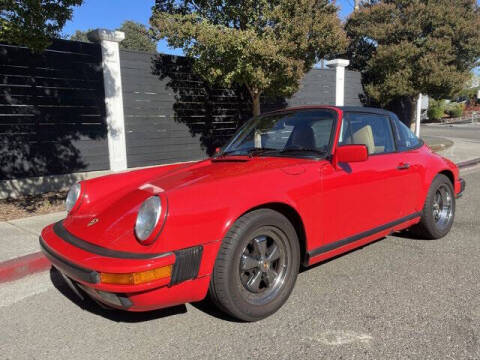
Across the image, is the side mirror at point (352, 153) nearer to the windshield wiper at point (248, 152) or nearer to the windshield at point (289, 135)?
the windshield at point (289, 135)

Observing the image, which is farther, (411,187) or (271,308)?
(411,187)

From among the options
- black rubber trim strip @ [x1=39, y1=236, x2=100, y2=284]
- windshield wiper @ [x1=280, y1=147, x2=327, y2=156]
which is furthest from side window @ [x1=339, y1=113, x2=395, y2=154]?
black rubber trim strip @ [x1=39, y1=236, x2=100, y2=284]

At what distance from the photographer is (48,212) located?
5.81 meters

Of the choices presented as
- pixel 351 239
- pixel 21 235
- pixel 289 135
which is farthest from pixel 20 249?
pixel 351 239

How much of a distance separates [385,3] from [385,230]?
500 inches

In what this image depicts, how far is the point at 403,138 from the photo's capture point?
4102mm

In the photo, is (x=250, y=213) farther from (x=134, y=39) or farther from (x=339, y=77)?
(x=134, y=39)

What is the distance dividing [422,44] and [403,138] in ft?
34.5

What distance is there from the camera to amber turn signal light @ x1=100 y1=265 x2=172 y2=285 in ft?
7.10

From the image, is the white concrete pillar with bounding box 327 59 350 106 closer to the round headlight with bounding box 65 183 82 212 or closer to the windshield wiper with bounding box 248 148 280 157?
the windshield wiper with bounding box 248 148 280 157

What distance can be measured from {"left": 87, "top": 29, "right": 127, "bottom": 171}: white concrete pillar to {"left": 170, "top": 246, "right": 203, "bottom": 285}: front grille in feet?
21.5

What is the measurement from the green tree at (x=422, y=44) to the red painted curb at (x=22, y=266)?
12.2 metres

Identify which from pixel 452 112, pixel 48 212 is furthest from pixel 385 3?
pixel 452 112

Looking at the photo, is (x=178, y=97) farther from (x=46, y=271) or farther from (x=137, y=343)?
(x=137, y=343)
